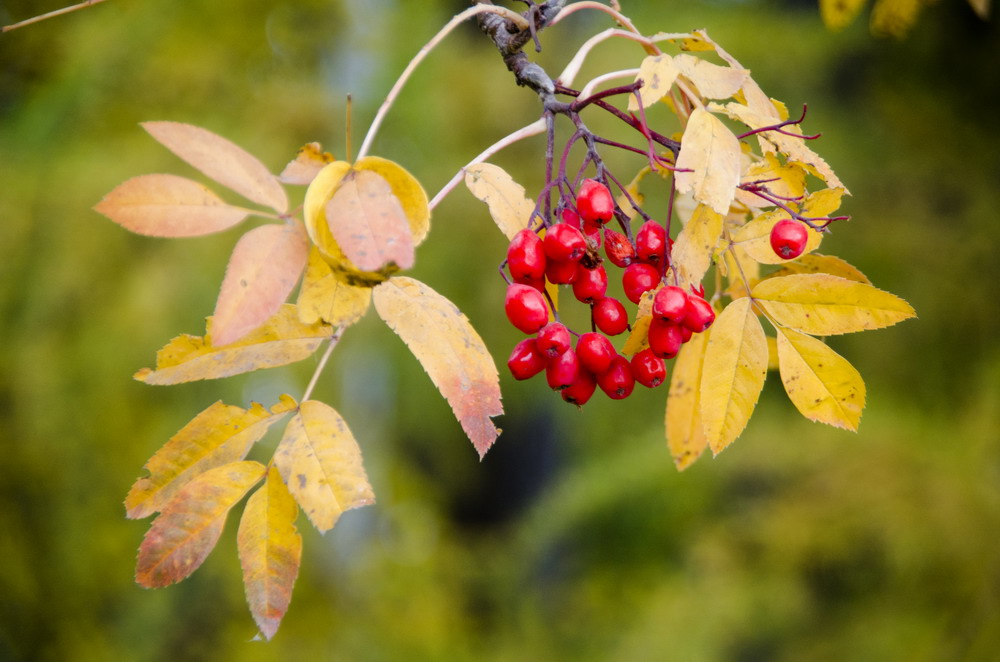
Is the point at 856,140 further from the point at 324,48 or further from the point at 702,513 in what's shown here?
the point at 324,48

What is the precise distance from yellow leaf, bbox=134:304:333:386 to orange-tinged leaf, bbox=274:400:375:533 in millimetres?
63

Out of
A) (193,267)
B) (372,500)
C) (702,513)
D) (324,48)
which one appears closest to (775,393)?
(702,513)

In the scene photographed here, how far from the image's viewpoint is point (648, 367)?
76 cm

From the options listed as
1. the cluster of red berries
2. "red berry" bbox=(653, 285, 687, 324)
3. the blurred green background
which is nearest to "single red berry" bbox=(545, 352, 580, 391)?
the cluster of red berries

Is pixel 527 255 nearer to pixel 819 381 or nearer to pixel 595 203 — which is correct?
pixel 595 203

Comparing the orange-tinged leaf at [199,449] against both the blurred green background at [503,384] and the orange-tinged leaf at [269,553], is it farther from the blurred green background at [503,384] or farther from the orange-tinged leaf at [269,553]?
the blurred green background at [503,384]

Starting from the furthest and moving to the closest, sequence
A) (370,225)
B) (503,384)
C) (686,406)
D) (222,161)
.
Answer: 1. (503,384)
2. (686,406)
3. (222,161)
4. (370,225)

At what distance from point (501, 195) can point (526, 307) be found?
0.38 ft

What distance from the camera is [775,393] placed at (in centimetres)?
341

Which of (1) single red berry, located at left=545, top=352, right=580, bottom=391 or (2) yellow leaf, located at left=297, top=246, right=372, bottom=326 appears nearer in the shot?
(2) yellow leaf, located at left=297, top=246, right=372, bottom=326

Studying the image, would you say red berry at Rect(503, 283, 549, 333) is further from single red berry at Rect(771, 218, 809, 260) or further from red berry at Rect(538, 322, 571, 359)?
single red berry at Rect(771, 218, 809, 260)

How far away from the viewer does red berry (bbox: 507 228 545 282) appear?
0.67m

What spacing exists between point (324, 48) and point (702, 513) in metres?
3.00

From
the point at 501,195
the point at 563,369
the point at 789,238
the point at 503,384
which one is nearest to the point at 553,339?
the point at 563,369
